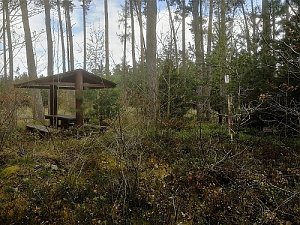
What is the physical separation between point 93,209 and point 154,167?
1.86m

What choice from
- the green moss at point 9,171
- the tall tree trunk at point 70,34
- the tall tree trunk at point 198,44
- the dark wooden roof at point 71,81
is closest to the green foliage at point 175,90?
the tall tree trunk at point 198,44

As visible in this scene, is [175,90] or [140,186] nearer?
[140,186]

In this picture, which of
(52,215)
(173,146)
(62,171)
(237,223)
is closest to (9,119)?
(62,171)

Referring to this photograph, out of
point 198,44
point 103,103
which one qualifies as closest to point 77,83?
point 103,103

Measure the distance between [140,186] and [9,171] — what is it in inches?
87.4

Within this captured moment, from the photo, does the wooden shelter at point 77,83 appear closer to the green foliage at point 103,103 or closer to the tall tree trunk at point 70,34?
the green foliage at point 103,103

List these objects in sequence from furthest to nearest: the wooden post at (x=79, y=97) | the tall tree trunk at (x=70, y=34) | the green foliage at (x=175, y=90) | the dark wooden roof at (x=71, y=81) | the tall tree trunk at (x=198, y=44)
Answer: the tall tree trunk at (x=70, y=34) < the tall tree trunk at (x=198, y=44) < the dark wooden roof at (x=71, y=81) < the wooden post at (x=79, y=97) < the green foliage at (x=175, y=90)

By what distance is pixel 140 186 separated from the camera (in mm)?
4938

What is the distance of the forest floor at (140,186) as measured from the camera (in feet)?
14.2

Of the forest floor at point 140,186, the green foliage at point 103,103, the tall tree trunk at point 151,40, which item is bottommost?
the forest floor at point 140,186

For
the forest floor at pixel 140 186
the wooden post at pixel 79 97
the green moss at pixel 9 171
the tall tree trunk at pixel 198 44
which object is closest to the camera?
the forest floor at pixel 140 186

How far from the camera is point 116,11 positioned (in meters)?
27.5

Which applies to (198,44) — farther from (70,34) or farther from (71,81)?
(70,34)

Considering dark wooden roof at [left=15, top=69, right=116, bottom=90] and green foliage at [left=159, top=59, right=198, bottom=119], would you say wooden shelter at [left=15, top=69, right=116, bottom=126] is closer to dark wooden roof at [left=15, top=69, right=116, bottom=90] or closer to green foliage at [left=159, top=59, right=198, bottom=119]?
dark wooden roof at [left=15, top=69, right=116, bottom=90]
